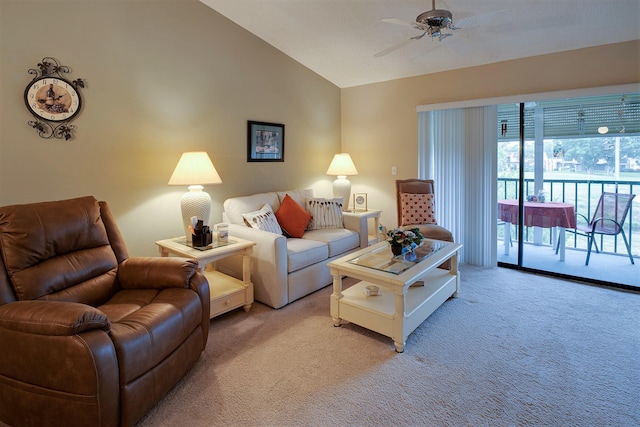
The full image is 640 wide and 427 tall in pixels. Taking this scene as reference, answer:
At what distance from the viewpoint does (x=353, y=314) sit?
106 inches

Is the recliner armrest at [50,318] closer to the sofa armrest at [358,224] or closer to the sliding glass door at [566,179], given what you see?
the sofa armrest at [358,224]

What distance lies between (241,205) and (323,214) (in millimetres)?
977

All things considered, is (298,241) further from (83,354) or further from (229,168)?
(83,354)

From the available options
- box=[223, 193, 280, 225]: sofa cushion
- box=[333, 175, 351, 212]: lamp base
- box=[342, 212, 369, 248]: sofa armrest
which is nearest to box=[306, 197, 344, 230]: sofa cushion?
box=[342, 212, 369, 248]: sofa armrest

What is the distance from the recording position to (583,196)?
12.9 feet

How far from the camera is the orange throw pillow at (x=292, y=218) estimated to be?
12.3ft

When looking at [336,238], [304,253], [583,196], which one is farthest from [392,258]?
[583,196]

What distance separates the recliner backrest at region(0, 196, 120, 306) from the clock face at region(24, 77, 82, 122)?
760 mm

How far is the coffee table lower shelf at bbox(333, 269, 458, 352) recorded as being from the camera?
95.6 inches

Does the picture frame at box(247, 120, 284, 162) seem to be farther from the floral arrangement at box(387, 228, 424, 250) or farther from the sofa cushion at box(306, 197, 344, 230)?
the floral arrangement at box(387, 228, 424, 250)

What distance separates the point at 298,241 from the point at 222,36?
7.30 ft

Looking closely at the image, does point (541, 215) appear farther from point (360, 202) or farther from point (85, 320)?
point (85, 320)

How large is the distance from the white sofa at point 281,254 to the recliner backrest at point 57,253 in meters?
1.14

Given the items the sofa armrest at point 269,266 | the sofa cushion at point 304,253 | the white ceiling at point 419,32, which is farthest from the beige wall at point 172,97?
the sofa cushion at point 304,253
